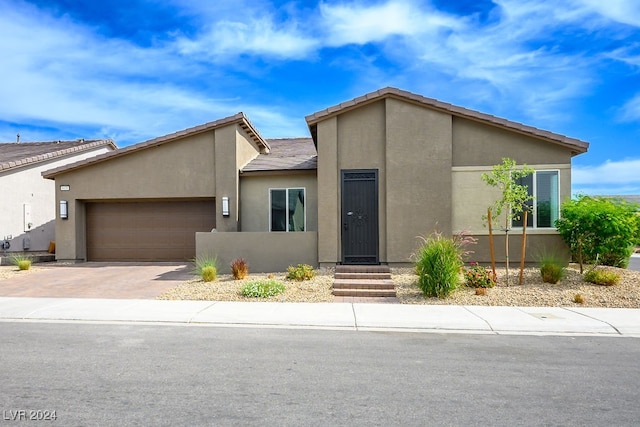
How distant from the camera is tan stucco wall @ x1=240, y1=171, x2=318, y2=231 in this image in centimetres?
1484

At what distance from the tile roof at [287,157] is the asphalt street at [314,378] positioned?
8.60 metres

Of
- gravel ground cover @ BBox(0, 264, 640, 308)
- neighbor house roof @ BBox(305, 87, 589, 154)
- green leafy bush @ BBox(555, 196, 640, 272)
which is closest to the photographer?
gravel ground cover @ BBox(0, 264, 640, 308)

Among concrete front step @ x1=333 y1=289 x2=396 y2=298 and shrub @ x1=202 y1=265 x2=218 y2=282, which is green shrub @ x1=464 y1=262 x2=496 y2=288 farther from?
shrub @ x1=202 y1=265 x2=218 y2=282

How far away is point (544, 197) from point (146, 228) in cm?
1371

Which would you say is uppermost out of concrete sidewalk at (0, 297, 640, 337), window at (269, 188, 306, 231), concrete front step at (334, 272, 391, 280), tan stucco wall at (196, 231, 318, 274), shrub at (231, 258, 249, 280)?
window at (269, 188, 306, 231)

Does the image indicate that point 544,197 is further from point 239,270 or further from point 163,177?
point 163,177

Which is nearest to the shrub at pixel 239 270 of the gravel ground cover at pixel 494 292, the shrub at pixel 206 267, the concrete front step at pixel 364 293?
the gravel ground cover at pixel 494 292

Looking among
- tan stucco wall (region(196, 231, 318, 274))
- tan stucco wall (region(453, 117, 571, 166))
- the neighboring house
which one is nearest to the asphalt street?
tan stucco wall (region(196, 231, 318, 274))

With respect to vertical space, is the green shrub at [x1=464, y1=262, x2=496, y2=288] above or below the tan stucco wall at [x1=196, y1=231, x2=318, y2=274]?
below

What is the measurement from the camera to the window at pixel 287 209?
14909 mm

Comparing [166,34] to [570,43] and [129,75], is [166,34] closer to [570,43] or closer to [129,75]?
[129,75]

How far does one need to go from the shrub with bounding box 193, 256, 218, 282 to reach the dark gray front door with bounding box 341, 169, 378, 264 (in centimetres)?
385

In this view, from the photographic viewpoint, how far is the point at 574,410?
4.05m

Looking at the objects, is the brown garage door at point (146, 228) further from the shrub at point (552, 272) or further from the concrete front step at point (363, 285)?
the shrub at point (552, 272)
